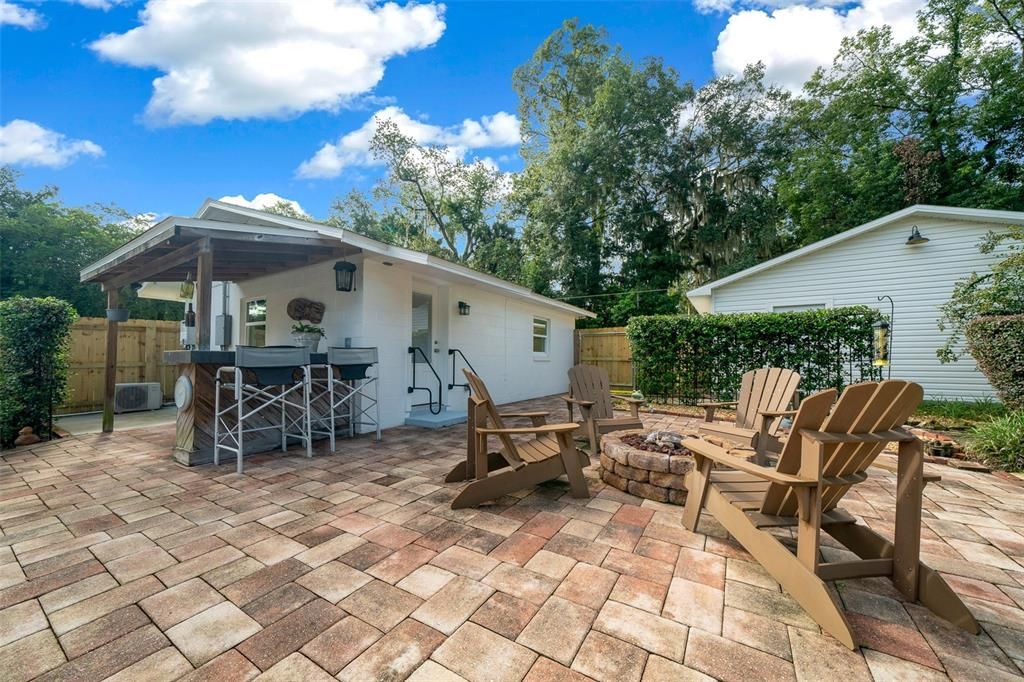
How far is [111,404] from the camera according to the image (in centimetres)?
556

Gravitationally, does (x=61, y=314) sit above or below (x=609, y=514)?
above

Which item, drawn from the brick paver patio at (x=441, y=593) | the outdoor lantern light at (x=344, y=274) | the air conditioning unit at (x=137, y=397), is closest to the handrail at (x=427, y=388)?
the outdoor lantern light at (x=344, y=274)

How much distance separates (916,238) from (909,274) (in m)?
0.69

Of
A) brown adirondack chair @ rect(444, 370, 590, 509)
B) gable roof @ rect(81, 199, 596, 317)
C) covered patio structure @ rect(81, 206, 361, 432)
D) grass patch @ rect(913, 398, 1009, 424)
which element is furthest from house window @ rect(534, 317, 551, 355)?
brown adirondack chair @ rect(444, 370, 590, 509)

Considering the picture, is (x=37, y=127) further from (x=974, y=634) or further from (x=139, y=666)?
(x=974, y=634)

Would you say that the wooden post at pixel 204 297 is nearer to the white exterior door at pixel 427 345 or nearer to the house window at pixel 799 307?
the white exterior door at pixel 427 345

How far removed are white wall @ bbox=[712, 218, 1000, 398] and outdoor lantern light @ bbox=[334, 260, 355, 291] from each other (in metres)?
8.95

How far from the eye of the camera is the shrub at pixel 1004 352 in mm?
4750

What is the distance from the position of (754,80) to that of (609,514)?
19.2m

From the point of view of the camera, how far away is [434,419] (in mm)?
6039

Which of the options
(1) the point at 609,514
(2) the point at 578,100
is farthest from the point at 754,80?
(1) the point at 609,514

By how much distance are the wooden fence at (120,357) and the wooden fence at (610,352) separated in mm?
10040

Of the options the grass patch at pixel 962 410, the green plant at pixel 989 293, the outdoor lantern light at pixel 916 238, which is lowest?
the grass patch at pixel 962 410

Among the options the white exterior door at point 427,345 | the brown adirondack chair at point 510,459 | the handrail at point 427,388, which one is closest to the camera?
the brown adirondack chair at point 510,459
